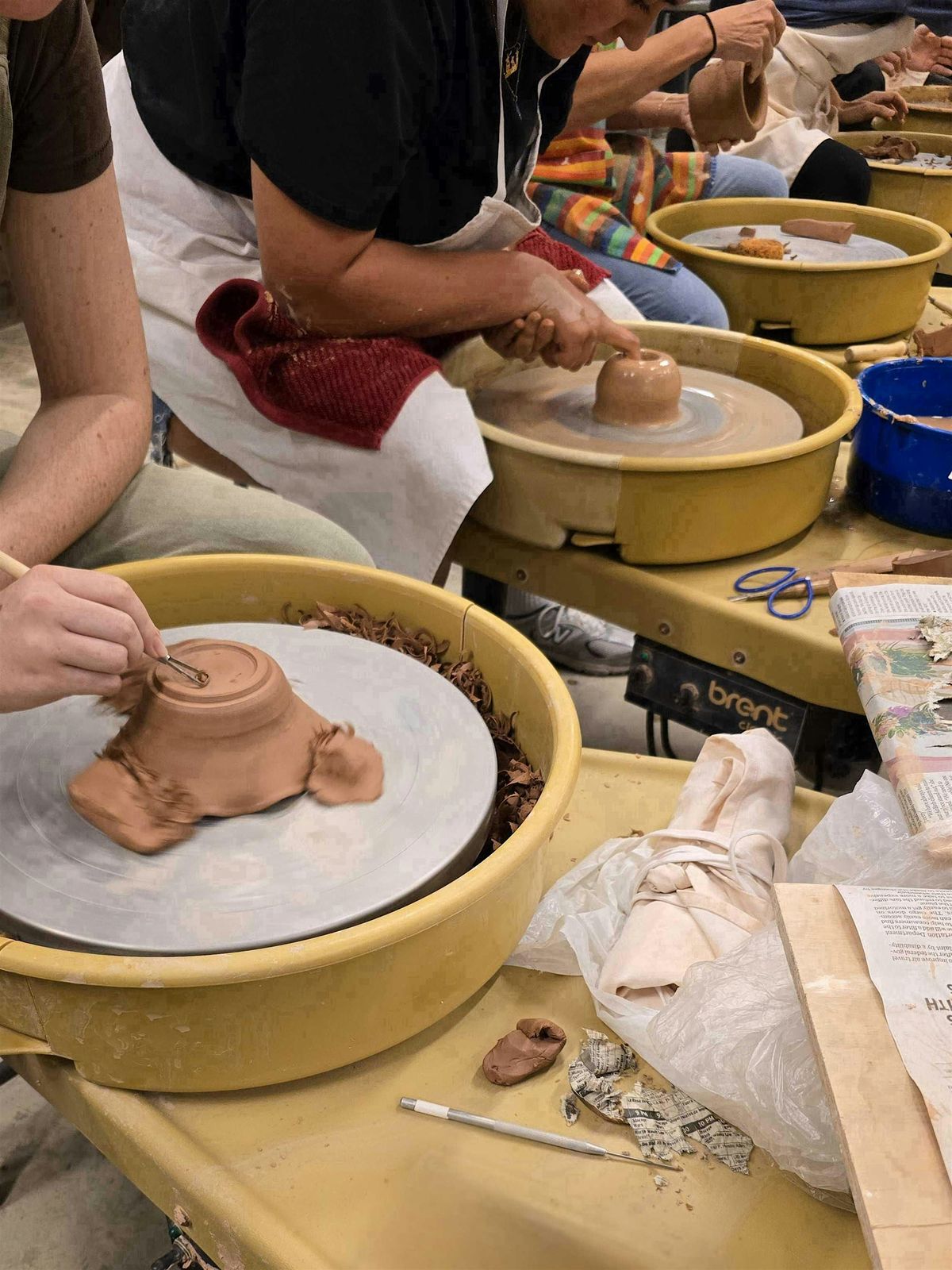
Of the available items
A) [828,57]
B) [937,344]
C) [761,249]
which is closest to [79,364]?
[937,344]

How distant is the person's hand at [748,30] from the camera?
2.69 m

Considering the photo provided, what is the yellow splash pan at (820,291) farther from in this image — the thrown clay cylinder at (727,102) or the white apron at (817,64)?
the white apron at (817,64)

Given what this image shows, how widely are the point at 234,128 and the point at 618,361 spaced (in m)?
0.74

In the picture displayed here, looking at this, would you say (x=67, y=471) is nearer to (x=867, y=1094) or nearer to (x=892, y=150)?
(x=867, y=1094)

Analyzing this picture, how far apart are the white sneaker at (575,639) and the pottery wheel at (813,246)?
1.02m

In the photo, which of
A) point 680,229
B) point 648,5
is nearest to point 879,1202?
point 648,5

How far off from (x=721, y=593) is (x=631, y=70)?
1516 millimetres

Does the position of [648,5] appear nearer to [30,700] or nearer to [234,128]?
[234,128]

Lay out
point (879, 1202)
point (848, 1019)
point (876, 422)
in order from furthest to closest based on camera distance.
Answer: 1. point (876, 422)
2. point (848, 1019)
3. point (879, 1202)

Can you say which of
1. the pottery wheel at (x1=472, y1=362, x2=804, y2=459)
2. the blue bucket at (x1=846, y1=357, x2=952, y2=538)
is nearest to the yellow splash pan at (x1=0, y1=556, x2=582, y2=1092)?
the pottery wheel at (x1=472, y1=362, x2=804, y2=459)

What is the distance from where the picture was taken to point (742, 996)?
938mm

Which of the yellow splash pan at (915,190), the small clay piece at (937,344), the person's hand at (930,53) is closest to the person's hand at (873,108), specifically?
the yellow splash pan at (915,190)

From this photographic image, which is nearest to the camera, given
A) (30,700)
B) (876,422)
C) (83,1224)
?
(30,700)

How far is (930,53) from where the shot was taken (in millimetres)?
5586
